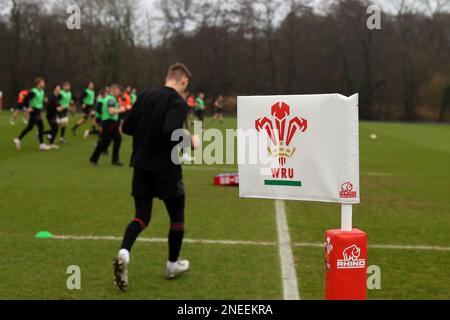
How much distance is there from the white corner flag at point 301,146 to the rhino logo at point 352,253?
30 centimetres

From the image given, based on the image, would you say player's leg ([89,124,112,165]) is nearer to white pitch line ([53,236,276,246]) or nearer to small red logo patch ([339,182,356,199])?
white pitch line ([53,236,276,246])

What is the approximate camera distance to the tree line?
55344 millimetres

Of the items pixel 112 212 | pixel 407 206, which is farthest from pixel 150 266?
pixel 407 206

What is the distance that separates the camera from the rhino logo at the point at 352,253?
355 centimetres

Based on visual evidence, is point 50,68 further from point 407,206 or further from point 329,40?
point 407,206

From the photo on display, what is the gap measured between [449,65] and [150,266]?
190 ft

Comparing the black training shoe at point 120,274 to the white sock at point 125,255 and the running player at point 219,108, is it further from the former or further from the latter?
the running player at point 219,108

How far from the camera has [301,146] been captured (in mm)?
3514

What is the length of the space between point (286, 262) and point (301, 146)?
2.96 m

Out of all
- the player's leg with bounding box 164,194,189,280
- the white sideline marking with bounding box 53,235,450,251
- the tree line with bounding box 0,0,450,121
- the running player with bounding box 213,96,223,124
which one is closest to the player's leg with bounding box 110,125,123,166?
the white sideline marking with bounding box 53,235,450,251

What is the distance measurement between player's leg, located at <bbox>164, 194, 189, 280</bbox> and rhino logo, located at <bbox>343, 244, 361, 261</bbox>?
2.35 metres

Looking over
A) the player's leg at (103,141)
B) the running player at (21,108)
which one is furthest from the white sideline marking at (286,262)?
the running player at (21,108)

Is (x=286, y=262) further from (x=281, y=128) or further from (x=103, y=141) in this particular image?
(x=103, y=141)

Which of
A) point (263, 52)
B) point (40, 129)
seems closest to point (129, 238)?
point (40, 129)
